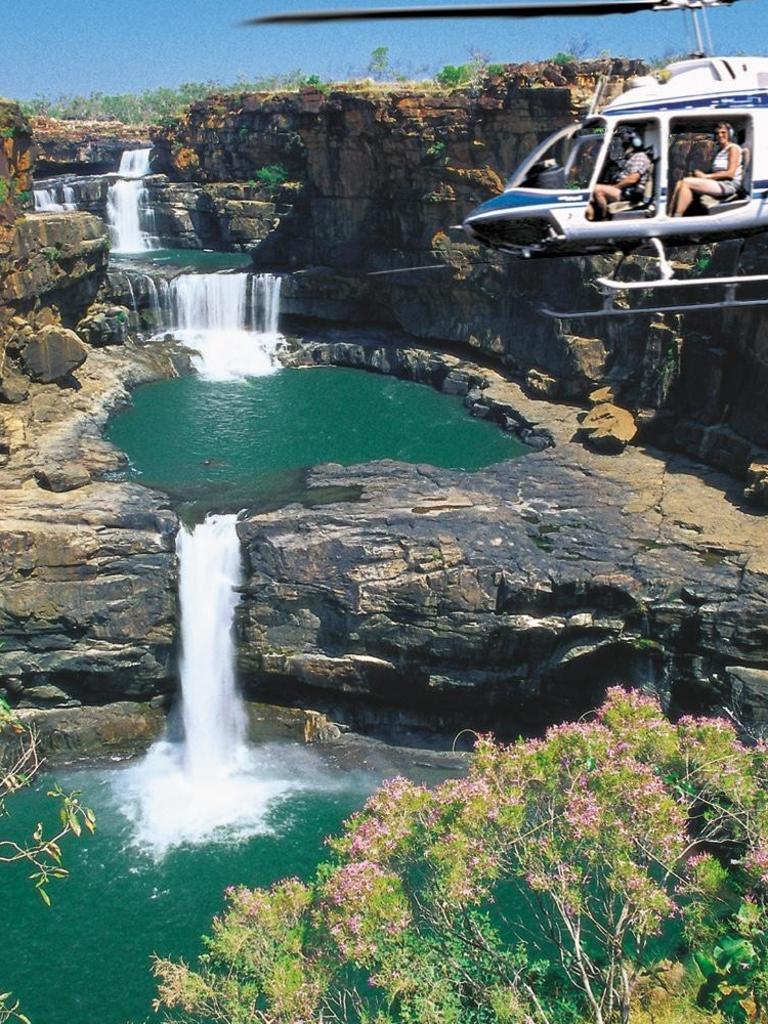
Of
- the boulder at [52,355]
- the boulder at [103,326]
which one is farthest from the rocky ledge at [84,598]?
the boulder at [103,326]

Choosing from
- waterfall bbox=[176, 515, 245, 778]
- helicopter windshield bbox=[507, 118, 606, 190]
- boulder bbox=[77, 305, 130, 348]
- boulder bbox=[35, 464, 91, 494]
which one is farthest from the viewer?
boulder bbox=[77, 305, 130, 348]

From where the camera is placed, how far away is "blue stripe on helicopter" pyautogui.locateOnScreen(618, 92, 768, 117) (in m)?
11.2

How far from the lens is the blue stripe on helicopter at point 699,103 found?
11.2 m

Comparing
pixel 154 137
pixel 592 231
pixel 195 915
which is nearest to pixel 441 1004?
pixel 195 915

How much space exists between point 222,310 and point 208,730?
83.4ft

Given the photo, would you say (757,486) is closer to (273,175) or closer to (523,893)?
(523,893)

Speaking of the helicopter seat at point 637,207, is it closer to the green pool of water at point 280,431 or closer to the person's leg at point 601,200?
the person's leg at point 601,200

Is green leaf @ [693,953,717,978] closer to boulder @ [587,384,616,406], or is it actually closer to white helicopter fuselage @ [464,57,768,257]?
white helicopter fuselage @ [464,57,768,257]

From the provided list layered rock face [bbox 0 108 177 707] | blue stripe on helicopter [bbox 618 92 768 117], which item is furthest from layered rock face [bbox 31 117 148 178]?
blue stripe on helicopter [bbox 618 92 768 117]

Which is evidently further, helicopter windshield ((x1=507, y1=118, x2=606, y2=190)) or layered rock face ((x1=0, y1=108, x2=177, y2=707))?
layered rock face ((x1=0, y1=108, x2=177, y2=707))

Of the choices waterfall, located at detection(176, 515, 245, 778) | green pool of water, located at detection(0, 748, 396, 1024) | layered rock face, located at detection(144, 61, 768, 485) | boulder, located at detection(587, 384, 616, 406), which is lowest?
green pool of water, located at detection(0, 748, 396, 1024)

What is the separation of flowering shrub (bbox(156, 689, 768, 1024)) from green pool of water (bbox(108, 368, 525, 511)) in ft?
47.2

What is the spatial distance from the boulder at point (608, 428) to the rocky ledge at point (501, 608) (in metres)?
4.40

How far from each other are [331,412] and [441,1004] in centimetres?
2610
